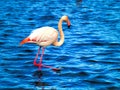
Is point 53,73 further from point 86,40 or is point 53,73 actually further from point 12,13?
point 12,13

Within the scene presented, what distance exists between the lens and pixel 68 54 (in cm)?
1531

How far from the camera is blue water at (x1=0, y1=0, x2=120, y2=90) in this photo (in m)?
11.5

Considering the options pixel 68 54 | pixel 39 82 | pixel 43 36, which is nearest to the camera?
pixel 39 82

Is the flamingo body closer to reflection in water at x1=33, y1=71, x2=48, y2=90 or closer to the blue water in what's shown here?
the blue water

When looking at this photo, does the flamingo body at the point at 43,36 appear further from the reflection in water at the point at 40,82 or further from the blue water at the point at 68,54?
the reflection in water at the point at 40,82

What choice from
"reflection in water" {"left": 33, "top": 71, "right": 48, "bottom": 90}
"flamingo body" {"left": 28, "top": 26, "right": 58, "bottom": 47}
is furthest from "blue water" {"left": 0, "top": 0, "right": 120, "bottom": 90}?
"flamingo body" {"left": 28, "top": 26, "right": 58, "bottom": 47}

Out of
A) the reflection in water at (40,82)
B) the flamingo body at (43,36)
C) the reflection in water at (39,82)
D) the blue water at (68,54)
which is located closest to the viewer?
the reflection in water at (40,82)

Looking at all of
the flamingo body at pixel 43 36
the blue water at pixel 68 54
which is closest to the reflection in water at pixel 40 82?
the blue water at pixel 68 54

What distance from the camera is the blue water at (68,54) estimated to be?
11492 mm

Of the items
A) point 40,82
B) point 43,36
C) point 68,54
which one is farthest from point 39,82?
point 68,54

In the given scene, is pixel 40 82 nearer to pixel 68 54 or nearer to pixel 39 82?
pixel 39 82

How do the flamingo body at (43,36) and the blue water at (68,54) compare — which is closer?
the blue water at (68,54)

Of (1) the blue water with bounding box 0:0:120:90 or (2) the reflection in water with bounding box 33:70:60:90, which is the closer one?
(2) the reflection in water with bounding box 33:70:60:90

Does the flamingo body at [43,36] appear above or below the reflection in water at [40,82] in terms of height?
above
